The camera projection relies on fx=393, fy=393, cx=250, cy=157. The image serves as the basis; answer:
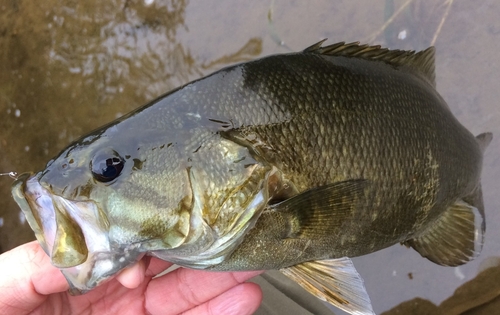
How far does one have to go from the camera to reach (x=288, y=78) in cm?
104

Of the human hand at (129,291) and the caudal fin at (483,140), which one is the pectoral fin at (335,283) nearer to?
the human hand at (129,291)

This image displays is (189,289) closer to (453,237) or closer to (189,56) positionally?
(453,237)

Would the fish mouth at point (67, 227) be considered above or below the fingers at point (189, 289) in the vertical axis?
above

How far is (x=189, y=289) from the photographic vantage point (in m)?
1.32

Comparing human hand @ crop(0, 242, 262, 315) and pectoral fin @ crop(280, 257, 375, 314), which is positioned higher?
pectoral fin @ crop(280, 257, 375, 314)

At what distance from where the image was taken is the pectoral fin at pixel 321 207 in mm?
968

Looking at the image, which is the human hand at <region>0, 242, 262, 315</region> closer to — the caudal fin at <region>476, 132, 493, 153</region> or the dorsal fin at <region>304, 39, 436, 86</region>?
the dorsal fin at <region>304, 39, 436, 86</region>

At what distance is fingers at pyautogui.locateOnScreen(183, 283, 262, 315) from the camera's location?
1.25 m

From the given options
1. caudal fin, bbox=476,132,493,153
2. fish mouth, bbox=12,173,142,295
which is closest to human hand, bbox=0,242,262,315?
fish mouth, bbox=12,173,142,295

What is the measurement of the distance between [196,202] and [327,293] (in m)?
0.46

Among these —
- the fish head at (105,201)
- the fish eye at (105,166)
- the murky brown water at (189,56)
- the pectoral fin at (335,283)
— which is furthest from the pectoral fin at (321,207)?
the murky brown water at (189,56)

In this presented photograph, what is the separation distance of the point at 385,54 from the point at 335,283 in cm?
70

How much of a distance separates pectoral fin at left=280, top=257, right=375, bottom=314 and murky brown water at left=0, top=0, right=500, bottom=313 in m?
1.06

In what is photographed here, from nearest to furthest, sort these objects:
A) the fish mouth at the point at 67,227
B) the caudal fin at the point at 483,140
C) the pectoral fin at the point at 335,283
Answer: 1. the fish mouth at the point at 67,227
2. the pectoral fin at the point at 335,283
3. the caudal fin at the point at 483,140
